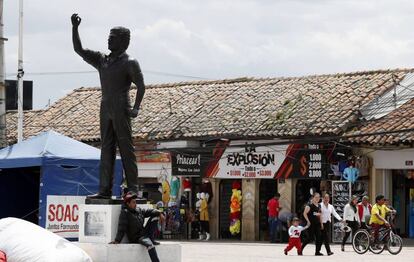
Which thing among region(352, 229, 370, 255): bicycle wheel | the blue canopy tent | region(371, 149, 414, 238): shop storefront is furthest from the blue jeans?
the blue canopy tent

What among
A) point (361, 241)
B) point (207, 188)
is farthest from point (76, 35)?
point (207, 188)

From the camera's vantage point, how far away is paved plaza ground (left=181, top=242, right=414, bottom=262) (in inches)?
953

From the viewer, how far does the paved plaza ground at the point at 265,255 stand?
24203 mm

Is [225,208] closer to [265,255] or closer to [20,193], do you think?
[265,255]

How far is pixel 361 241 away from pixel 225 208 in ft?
37.2

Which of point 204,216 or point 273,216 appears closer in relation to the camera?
point 273,216

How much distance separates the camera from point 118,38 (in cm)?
1748

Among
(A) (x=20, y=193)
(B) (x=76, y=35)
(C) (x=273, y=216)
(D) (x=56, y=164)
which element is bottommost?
(C) (x=273, y=216)

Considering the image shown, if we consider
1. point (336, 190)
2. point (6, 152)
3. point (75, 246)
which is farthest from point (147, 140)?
point (75, 246)

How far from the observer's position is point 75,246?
1659cm

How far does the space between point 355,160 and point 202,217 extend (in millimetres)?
6020

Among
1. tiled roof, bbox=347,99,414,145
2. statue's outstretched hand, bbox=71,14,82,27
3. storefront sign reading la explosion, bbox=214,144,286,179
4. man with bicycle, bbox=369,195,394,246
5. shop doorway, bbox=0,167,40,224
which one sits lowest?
man with bicycle, bbox=369,195,394,246

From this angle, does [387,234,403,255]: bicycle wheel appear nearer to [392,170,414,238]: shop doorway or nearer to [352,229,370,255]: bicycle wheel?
[352,229,370,255]: bicycle wheel

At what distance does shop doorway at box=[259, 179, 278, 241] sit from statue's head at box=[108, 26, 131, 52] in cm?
1976
